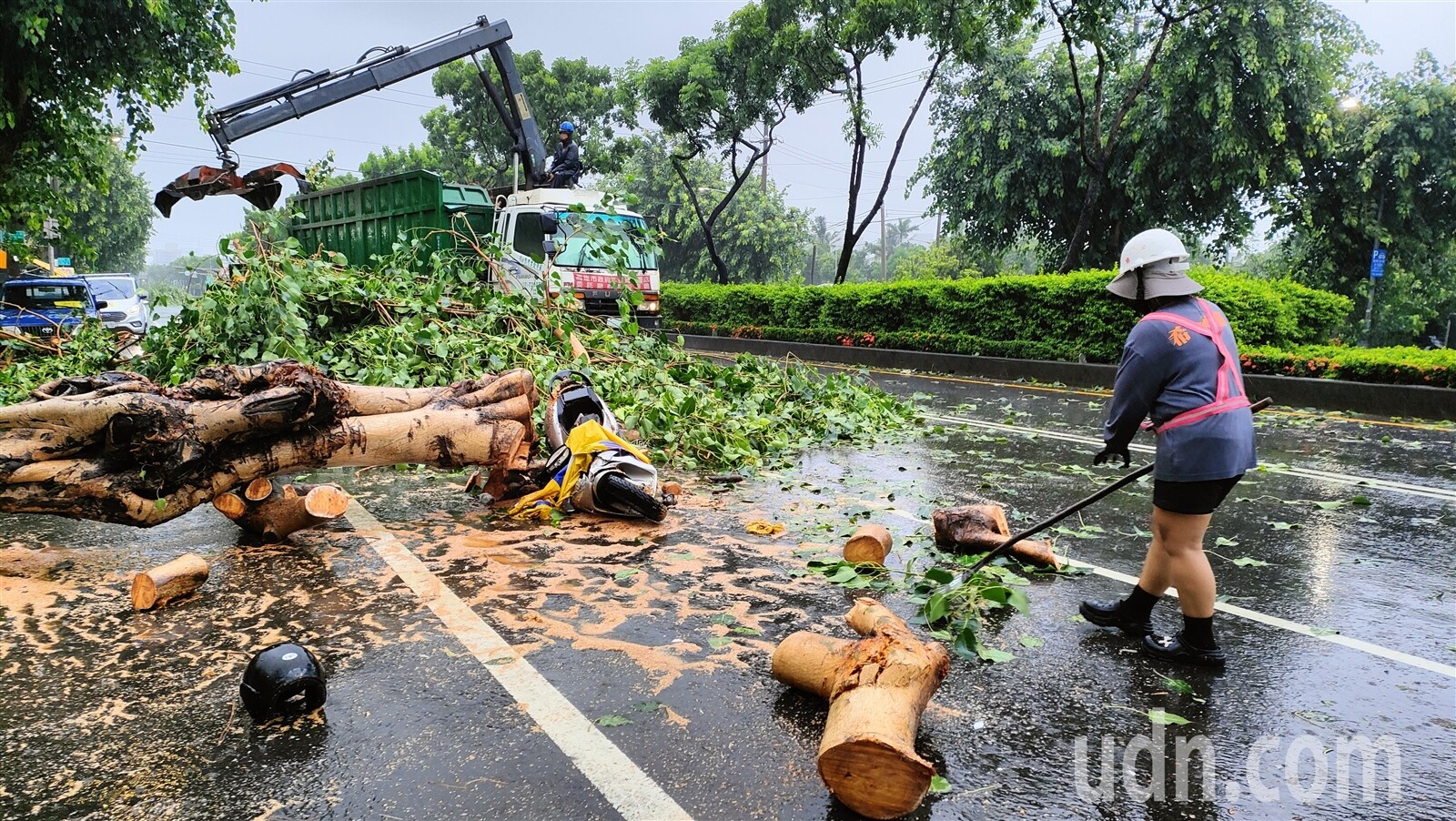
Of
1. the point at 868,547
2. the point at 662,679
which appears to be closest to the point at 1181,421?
the point at 868,547

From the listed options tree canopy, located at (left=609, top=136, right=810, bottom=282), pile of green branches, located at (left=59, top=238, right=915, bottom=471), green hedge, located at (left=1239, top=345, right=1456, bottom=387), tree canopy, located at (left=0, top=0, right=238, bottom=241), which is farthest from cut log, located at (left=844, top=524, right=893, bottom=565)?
tree canopy, located at (left=609, top=136, right=810, bottom=282)

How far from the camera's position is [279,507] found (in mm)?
4816

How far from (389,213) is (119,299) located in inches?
583

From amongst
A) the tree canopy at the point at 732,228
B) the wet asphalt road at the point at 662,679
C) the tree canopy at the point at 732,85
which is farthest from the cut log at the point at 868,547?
the tree canopy at the point at 732,228

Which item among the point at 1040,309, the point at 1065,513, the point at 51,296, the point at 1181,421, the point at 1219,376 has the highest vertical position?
the point at 51,296

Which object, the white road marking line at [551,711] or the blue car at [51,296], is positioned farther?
the blue car at [51,296]

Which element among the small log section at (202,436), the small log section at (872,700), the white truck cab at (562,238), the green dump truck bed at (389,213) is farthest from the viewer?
the white truck cab at (562,238)

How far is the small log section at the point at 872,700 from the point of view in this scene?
2.32m

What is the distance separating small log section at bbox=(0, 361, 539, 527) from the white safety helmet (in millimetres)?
3488

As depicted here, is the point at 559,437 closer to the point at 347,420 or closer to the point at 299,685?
the point at 347,420

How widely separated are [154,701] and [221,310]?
516cm

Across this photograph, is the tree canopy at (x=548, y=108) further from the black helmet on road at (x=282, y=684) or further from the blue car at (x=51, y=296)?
the black helmet on road at (x=282, y=684)

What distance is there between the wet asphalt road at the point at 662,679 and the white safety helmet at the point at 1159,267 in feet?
4.57

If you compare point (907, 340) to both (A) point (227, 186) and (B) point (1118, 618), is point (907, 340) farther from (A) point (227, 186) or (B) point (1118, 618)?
(B) point (1118, 618)
